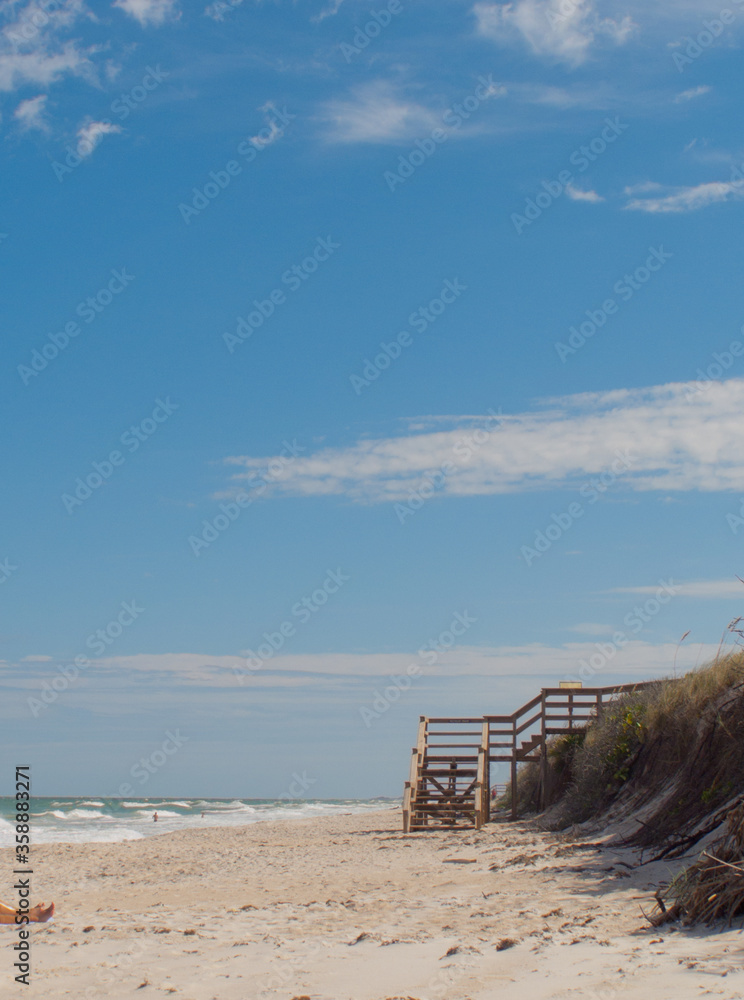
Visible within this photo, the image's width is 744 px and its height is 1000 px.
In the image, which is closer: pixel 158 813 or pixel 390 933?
pixel 390 933

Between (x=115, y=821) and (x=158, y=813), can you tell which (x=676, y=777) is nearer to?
(x=115, y=821)

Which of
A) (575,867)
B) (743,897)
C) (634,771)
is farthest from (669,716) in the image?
(743,897)

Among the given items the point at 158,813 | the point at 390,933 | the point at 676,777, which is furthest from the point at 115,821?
the point at 390,933

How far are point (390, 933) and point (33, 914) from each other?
3.77 m

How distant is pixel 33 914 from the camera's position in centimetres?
909

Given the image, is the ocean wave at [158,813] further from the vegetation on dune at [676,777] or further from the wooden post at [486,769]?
the vegetation on dune at [676,777]

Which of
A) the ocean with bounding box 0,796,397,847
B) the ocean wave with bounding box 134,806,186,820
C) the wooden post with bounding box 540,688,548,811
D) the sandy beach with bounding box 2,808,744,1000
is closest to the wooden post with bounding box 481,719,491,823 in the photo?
the wooden post with bounding box 540,688,548,811

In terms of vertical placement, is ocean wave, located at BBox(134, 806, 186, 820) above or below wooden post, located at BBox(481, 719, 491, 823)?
below

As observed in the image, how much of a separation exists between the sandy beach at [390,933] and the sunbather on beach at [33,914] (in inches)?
5.3

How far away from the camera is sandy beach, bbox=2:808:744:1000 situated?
19.9 ft

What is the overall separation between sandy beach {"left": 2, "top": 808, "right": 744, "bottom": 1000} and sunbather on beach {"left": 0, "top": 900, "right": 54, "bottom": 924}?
0.14m

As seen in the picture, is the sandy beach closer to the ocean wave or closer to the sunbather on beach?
the sunbather on beach

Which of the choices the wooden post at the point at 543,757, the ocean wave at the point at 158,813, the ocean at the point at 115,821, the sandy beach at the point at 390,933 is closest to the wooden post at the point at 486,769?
the wooden post at the point at 543,757

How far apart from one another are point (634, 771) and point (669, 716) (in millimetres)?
1301
